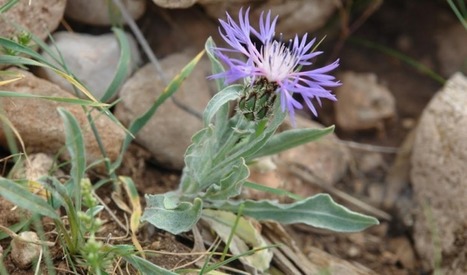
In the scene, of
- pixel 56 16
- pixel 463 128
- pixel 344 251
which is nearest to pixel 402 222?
pixel 344 251

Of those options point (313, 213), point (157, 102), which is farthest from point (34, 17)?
point (313, 213)

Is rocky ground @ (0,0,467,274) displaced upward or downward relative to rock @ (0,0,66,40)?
downward

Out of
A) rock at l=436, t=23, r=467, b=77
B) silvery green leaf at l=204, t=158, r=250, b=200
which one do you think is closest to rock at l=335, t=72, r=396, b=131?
rock at l=436, t=23, r=467, b=77

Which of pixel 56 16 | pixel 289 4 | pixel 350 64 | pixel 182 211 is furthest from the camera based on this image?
pixel 350 64

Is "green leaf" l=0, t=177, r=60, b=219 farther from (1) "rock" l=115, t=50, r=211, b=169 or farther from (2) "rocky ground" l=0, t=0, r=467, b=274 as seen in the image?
(1) "rock" l=115, t=50, r=211, b=169

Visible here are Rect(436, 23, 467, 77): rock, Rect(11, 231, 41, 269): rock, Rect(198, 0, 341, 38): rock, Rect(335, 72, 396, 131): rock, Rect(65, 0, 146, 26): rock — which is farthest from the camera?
Rect(436, 23, 467, 77): rock

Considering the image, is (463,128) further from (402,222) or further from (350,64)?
(350,64)
